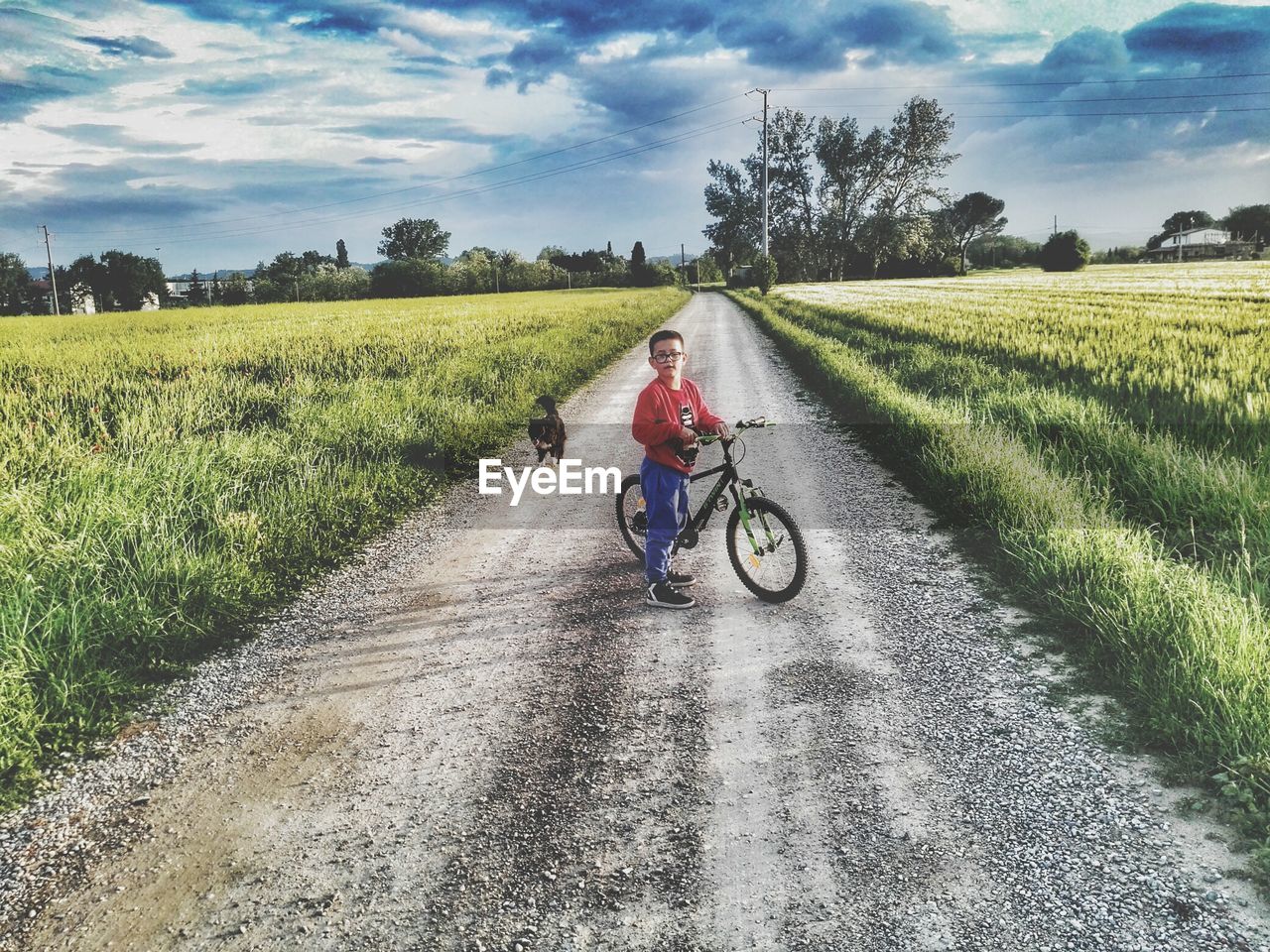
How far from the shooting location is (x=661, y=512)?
4844 mm

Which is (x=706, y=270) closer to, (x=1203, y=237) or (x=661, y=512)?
(x=1203, y=237)

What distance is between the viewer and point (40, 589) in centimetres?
431

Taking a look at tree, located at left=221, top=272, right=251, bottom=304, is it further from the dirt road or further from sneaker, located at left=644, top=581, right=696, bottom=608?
the dirt road

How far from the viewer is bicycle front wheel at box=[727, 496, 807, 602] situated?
15.7ft

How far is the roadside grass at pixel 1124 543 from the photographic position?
3158 mm

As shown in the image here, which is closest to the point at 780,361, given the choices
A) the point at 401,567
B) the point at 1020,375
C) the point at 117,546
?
the point at 1020,375

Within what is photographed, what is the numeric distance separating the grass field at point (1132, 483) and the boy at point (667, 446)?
2.26 metres

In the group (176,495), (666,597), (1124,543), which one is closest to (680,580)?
(666,597)

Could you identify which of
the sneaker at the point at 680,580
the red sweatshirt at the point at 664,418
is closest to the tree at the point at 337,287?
the sneaker at the point at 680,580

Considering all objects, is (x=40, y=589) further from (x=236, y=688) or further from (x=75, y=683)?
(x=236, y=688)

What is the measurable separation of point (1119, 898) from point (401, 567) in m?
4.65

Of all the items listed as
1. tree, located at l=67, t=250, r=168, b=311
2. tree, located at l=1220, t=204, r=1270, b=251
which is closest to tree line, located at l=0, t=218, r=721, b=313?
tree, located at l=67, t=250, r=168, b=311

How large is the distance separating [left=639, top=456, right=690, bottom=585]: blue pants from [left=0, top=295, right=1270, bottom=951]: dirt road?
31 cm

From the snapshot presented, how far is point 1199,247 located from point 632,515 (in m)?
144
